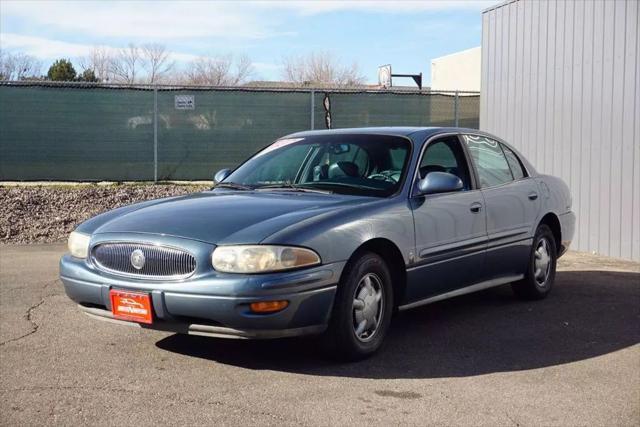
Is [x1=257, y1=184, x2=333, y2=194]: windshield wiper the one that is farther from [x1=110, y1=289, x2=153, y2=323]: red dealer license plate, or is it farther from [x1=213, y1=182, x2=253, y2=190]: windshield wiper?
[x1=110, y1=289, x2=153, y2=323]: red dealer license plate

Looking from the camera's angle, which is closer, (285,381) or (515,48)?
(285,381)

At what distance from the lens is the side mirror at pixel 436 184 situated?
19.7 feet

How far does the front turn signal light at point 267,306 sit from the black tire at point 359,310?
1.42ft

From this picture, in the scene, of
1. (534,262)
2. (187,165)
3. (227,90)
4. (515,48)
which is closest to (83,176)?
(187,165)

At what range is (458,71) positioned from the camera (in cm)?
3444

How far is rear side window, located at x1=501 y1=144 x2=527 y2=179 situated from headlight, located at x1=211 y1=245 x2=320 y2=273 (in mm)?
3278

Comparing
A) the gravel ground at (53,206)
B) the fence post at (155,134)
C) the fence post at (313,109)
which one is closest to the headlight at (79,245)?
the gravel ground at (53,206)

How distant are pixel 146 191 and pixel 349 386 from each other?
32.6 ft

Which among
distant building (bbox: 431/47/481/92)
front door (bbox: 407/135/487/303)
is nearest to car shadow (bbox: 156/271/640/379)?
front door (bbox: 407/135/487/303)

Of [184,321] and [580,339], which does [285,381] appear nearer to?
[184,321]

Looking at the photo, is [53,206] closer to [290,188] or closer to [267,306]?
[290,188]

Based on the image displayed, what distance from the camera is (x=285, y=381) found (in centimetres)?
503

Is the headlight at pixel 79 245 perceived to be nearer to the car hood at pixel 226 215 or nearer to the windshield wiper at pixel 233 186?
the car hood at pixel 226 215

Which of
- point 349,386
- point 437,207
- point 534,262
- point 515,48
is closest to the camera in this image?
point 349,386
